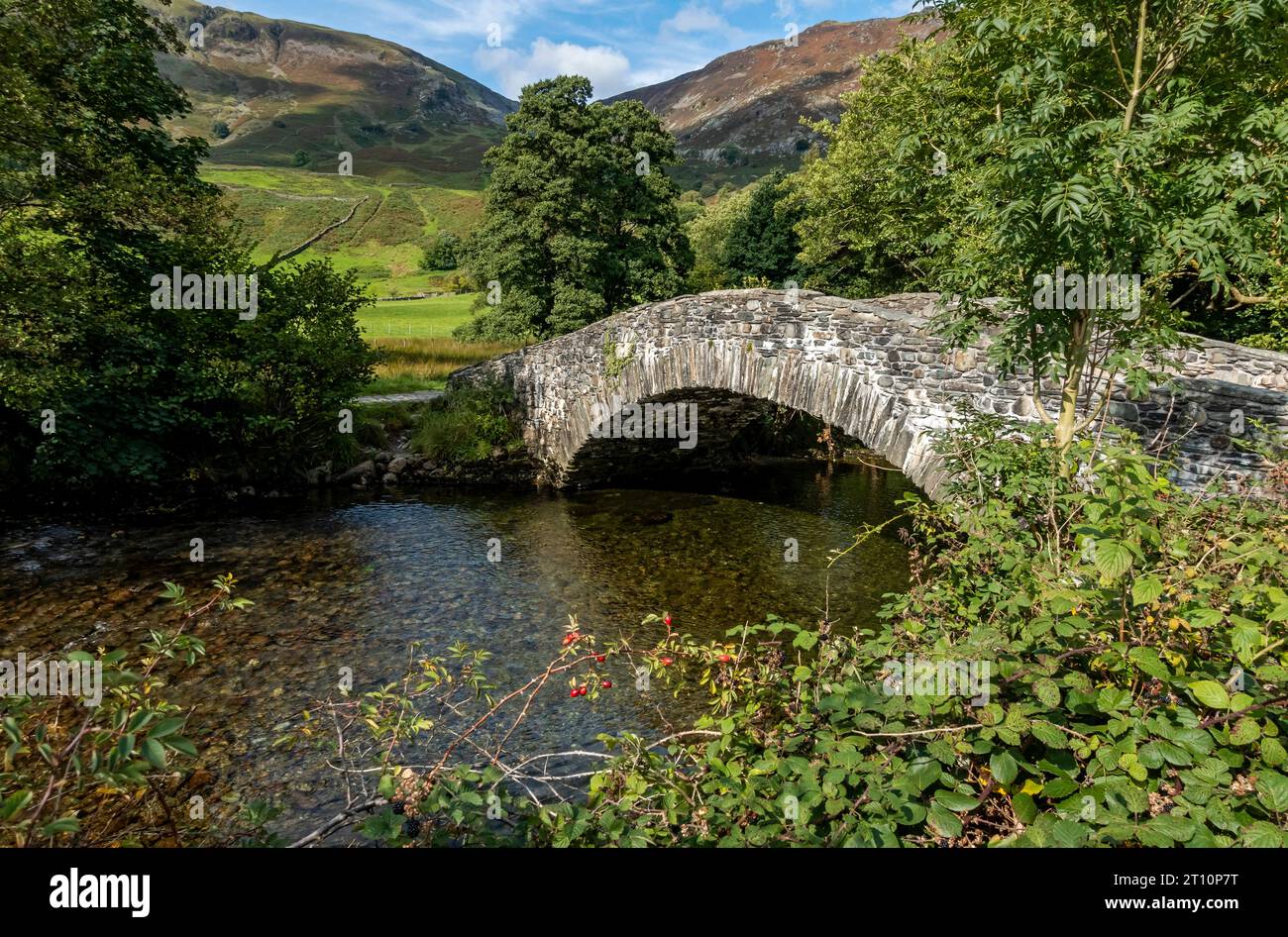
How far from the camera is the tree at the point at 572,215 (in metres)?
24.8

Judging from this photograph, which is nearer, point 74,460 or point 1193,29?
point 1193,29

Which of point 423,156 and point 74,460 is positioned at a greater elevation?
point 423,156

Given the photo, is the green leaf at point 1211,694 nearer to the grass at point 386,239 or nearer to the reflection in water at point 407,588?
the reflection in water at point 407,588

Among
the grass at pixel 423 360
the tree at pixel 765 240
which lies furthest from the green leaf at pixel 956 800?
the tree at pixel 765 240

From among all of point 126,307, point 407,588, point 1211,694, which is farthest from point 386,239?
point 1211,694

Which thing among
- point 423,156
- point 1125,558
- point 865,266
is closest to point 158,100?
point 1125,558

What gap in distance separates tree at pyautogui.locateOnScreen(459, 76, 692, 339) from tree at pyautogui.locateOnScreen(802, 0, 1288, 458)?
20.2m

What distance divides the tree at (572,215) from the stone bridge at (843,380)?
10.7m

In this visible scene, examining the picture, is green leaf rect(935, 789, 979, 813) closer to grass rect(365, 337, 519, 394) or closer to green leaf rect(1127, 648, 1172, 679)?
green leaf rect(1127, 648, 1172, 679)

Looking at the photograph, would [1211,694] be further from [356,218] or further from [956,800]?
[356,218]

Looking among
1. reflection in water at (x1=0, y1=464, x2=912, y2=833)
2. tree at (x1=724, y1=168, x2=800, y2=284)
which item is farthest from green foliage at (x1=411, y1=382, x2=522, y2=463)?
tree at (x1=724, y1=168, x2=800, y2=284)

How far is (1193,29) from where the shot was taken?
177 inches
